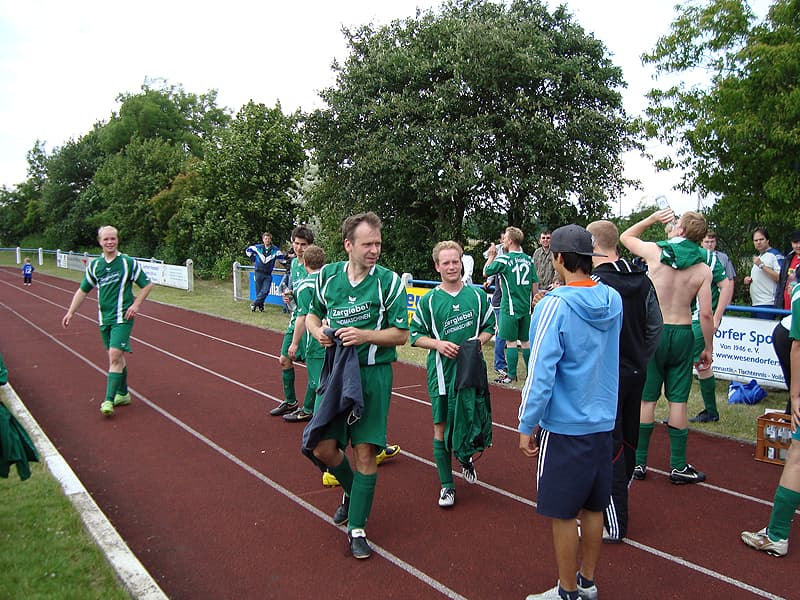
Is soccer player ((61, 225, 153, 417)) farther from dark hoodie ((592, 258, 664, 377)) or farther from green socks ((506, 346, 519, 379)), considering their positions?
dark hoodie ((592, 258, 664, 377))

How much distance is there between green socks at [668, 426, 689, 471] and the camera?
212 inches

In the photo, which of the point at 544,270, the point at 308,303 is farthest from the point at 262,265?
the point at 308,303

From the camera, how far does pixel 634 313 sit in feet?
14.3

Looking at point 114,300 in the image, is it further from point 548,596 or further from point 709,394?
point 709,394

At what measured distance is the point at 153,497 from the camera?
212 inches

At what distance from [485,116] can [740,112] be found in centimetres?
857

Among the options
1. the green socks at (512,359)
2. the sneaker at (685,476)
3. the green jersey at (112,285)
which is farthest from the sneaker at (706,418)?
the green jersey at (112,285)

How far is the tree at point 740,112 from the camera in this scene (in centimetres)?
1109

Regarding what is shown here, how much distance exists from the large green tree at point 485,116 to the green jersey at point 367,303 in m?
15.0

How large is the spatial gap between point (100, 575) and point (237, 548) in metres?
0.86

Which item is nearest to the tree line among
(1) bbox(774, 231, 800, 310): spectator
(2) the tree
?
(2) the tree

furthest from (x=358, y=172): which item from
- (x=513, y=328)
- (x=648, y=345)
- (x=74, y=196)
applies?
(x=74, y=196)

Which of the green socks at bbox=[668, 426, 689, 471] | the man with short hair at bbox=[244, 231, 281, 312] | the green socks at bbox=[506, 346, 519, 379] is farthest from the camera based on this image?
the man with short hair at bbox=[244, 231, 281, 312]

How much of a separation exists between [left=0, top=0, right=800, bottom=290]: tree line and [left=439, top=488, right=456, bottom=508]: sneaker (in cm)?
919
